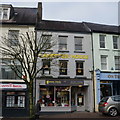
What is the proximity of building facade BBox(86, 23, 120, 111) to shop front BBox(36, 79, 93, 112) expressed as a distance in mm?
1827

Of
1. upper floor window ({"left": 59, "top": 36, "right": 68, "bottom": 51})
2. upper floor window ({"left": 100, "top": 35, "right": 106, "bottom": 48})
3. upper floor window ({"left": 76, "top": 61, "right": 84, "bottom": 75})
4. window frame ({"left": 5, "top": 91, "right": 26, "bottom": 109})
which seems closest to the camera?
window frame ({"left": 5, "top": 91, "right": 26, "bottom": 109})

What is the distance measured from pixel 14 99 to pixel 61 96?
501 cm

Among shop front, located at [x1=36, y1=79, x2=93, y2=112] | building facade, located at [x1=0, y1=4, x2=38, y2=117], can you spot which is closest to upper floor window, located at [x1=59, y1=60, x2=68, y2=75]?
shop front, located at [x1=36, y1=79, x2=93, y2=112]

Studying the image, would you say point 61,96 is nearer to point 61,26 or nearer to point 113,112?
point 113,112

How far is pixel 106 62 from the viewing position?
19438 mm

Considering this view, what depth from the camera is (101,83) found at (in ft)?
61.2

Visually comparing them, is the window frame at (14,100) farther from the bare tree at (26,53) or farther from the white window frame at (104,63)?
the white window frame at (104,63)

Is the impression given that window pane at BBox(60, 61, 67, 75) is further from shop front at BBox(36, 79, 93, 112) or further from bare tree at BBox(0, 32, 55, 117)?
bare tree at BBox(0, 32, 55, 117)

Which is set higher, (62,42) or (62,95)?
(62,42)

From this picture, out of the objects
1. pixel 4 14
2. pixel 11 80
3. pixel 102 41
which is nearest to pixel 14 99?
pixel 11 80

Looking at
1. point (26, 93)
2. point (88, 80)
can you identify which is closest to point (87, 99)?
point (88, 80)

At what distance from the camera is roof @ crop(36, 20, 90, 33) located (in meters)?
19.3

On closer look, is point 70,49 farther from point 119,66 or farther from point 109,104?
point 109,104

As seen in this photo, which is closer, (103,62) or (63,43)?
(63,43)
